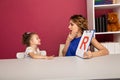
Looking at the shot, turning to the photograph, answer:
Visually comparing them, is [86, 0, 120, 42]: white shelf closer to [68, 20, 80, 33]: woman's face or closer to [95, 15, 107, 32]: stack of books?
[95, 15, 107, 32]: stack of books

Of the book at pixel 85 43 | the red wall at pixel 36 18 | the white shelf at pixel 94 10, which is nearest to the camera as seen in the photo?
the book at pixel 85 43

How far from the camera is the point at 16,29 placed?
140 inches

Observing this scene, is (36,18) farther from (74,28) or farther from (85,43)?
(85,43)

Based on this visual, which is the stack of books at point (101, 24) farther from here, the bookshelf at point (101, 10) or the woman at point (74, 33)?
the woman at point (74, 33)

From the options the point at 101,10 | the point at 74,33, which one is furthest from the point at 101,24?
the point at 74,33

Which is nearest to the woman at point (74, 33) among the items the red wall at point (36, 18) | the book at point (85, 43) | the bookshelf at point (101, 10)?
the bookshelf at point (101, 10)

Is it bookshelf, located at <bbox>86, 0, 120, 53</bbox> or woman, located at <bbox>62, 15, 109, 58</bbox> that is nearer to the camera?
woman, located at <bbox>62, 15, 109, 58</bbox>

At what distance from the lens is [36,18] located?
355 cm

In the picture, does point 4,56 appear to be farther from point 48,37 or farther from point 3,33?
point 48,37

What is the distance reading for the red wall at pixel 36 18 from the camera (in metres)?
3.54

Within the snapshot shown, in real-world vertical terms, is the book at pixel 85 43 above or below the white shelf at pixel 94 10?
below

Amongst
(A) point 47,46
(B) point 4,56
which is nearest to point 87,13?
(A) point 47,46

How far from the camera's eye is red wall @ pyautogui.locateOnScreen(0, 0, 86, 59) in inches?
139

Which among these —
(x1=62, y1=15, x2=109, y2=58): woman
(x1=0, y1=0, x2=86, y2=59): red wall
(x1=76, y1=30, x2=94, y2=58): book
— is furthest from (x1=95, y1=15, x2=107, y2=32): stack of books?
(x1=76, y1=30, x2=94, y2=58): book
